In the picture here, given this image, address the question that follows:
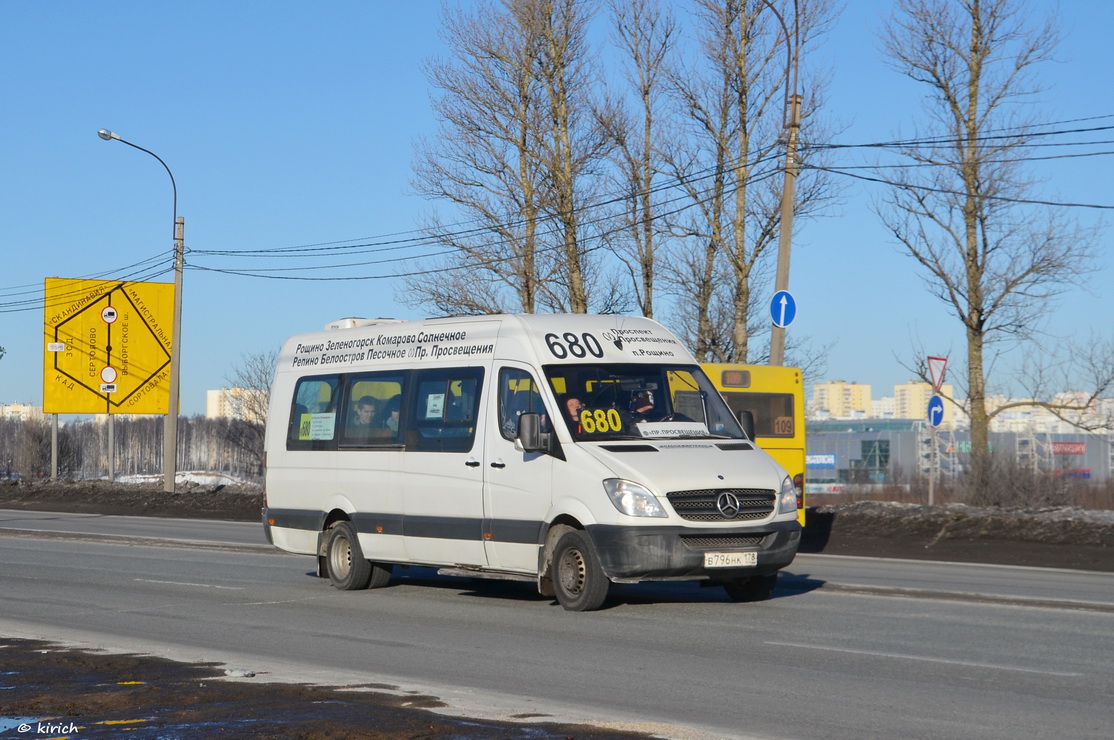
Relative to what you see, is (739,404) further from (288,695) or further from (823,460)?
(823,460)

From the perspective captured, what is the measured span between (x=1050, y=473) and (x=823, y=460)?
50539 millimetres

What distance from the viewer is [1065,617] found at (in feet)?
37.6

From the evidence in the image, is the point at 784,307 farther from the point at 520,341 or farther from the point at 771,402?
the point at 520,341

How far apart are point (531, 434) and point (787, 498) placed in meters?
2.36

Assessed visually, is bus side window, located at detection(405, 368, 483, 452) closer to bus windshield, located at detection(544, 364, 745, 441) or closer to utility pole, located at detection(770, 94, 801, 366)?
bus windshield, located at detection(544, 364, 745, 441)

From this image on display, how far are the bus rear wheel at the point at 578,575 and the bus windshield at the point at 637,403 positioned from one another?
3.09 ft

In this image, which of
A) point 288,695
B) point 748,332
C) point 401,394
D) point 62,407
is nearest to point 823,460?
point 748,332

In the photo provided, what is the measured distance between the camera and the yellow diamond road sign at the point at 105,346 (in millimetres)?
41531

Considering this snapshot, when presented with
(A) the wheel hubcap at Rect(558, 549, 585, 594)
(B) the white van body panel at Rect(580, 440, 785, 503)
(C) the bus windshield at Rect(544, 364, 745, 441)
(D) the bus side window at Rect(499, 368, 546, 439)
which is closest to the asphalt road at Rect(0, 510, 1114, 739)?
(A) the wheel hubcap at Rect(558, 549, 585, 594)

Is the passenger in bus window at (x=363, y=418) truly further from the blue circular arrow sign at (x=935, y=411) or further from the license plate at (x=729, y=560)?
the blue circular arrow sign at (x=935, y=411)

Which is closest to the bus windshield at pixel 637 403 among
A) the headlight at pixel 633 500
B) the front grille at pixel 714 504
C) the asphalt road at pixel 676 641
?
the headlight at pixel 633 500

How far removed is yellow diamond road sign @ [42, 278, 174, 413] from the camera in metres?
41.5

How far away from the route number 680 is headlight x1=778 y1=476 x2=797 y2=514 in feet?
6.94

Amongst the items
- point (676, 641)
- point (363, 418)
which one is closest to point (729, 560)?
point (676, 641)
